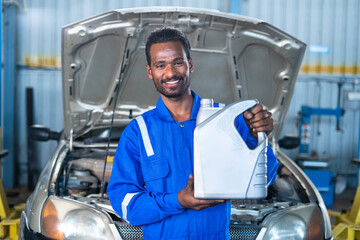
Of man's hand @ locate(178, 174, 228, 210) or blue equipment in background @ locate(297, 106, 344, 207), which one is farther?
blue equipment in background @ locate(297, 106, 344, 207)

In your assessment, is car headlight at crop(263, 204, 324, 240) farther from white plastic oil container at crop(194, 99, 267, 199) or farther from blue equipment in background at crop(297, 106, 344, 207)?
blue equipment in background at crop(297, 106, 344, 207)

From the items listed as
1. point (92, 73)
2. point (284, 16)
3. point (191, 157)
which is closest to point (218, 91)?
point (92, 73)

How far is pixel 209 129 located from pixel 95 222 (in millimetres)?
1109

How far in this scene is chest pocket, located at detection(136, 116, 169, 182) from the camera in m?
A: 1.37

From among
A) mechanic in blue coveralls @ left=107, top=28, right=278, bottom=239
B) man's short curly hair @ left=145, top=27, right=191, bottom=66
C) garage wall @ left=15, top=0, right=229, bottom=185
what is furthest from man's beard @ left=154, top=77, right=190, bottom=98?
garage wall @ left=15, top=0, right=229, bottom=185

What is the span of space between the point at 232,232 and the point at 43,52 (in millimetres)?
5508

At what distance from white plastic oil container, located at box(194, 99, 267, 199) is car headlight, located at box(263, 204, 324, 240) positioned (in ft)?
3.31

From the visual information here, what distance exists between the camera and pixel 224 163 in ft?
3.88

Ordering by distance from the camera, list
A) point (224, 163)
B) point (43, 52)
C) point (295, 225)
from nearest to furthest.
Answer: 1. point (224, 163)
2. point (295, 225)
3. point (43, 52)

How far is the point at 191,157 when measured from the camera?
55.2 inches

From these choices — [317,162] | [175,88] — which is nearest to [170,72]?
[175,88]

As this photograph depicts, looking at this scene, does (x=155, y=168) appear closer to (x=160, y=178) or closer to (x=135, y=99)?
(x=160, y=178)

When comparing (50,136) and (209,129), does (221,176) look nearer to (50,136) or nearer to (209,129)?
(209,129)

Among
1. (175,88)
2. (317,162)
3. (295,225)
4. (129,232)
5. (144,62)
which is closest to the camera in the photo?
(175,88)
